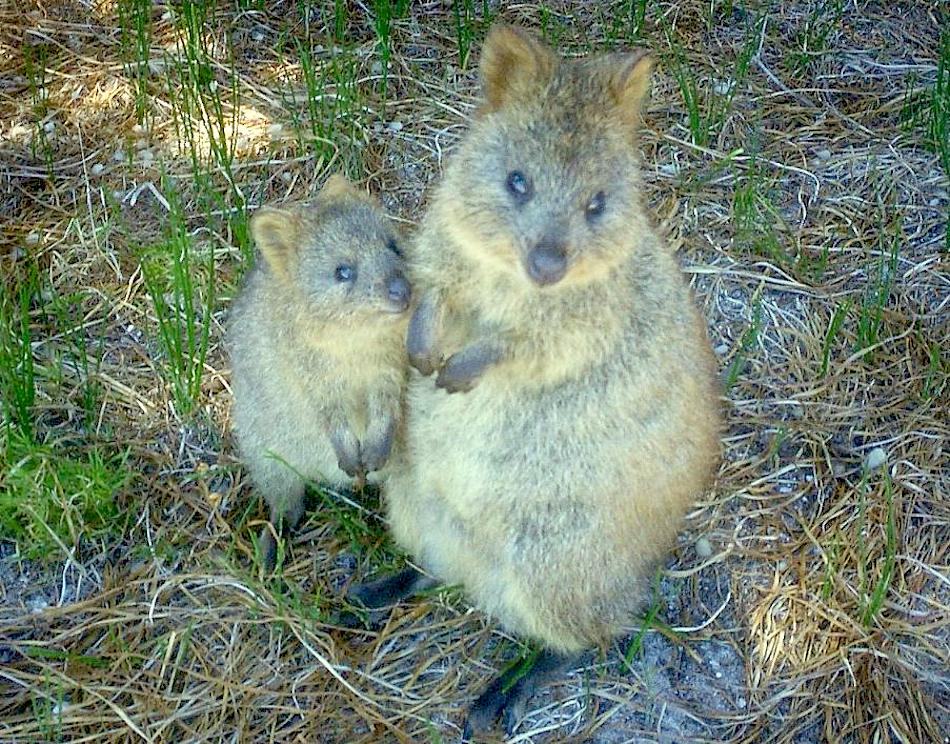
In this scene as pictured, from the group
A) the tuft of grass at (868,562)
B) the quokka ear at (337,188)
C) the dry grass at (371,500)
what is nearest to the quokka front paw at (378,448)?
the dry grass at (371,500)

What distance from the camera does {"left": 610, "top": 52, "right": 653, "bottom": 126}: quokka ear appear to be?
3074mm

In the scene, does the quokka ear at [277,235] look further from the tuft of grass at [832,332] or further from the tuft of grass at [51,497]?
the tuft of grass at [832,332]

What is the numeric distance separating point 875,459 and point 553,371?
149cm

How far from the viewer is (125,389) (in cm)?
434

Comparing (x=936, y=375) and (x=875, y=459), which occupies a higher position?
(x=936, y=375)

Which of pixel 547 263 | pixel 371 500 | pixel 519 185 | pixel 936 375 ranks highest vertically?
pixel 519 185

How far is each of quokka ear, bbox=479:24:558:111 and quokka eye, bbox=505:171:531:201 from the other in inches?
9.5

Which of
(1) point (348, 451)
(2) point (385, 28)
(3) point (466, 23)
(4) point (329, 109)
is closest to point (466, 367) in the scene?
(1) point (348, 451)

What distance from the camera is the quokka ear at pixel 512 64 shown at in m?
3.04

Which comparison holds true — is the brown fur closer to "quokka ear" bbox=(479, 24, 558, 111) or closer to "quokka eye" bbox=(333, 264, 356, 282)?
"quokka ear" bbox=(479, 24, 558, 111)

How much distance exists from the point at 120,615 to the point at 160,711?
37 cm

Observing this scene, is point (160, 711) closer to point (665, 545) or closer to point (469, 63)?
point (665, 545)

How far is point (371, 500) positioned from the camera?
415 centimetres

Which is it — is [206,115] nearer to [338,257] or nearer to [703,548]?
[338,257]
